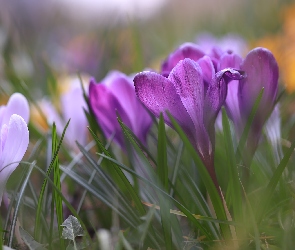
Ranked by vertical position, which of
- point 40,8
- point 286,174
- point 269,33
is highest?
point 40,8

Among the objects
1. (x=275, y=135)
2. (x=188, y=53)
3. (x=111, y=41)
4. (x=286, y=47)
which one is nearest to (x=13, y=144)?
(x=188, y=53)

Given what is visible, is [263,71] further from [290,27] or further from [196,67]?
[290,27]

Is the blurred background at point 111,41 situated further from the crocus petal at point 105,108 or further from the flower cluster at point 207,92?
the flower cluster at point 207,92

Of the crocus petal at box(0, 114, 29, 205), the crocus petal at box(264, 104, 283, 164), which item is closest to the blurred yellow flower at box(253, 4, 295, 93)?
the crocus petal at box(264, 104, 283, 164)

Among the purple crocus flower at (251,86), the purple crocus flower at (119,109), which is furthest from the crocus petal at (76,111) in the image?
the purple crocus flower at (251,86)

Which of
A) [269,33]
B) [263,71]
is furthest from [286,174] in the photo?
[269,33]

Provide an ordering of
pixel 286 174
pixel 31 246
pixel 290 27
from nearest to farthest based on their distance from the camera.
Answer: pixel 31 246, pixel 286 174, pixel 290 27

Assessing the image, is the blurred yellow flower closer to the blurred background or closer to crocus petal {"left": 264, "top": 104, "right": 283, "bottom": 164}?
the blurred background
